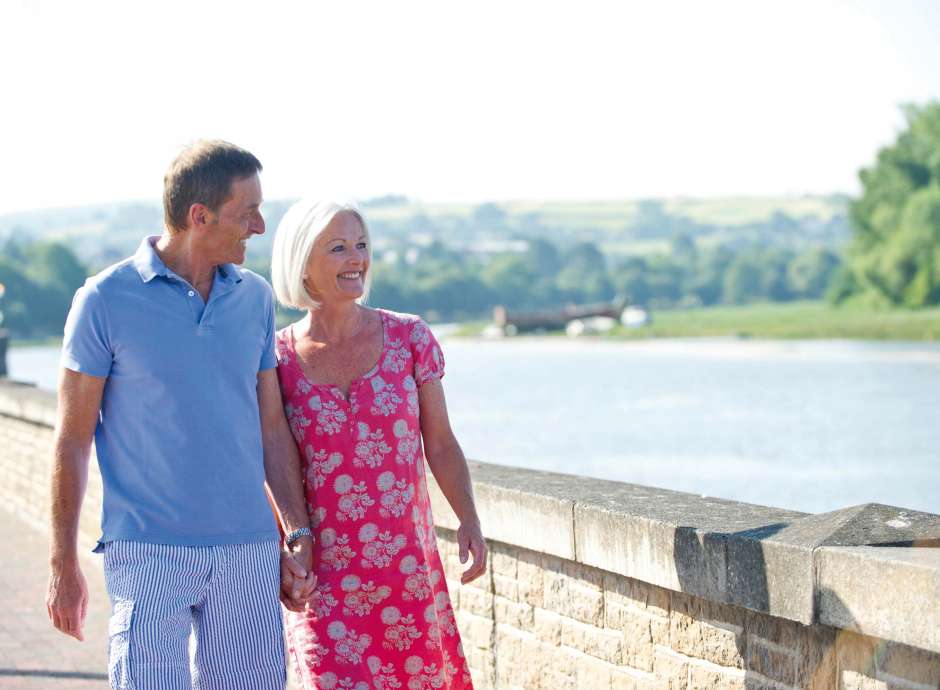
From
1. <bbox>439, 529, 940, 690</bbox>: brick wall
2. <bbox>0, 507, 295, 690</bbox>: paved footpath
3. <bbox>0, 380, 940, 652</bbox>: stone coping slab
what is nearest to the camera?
<bbox>0, 380, 940, 652</bbox>: stone coping slab

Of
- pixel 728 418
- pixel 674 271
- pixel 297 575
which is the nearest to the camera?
pixel 297 575

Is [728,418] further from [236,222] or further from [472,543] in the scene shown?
[236,222]

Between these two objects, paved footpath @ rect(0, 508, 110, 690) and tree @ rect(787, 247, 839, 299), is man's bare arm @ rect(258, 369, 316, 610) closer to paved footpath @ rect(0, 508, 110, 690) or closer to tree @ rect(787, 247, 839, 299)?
paved footpath @ rect(0, 508, 110, 690)

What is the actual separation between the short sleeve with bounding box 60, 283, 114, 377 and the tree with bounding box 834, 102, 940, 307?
78.3m

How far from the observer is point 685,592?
3.96m

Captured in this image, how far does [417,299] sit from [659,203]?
411 feet

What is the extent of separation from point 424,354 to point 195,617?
787 millimetres

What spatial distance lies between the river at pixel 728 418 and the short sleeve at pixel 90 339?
620 inches

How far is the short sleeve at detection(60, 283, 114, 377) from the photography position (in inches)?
125

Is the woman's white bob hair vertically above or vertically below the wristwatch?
above

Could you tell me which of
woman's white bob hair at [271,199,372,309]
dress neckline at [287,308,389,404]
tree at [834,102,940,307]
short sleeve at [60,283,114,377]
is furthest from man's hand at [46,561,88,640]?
tree at [834,102,940,307]

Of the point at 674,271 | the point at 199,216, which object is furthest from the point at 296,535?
the point at 674,271

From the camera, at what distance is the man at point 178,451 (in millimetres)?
3172

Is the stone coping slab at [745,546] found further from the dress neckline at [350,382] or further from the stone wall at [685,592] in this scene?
the dress neckline at [350,382]
